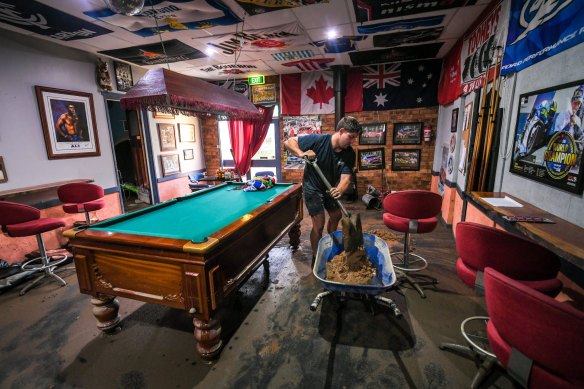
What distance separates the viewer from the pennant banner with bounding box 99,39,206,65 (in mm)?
4295

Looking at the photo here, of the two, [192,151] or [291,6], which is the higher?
[291,6]

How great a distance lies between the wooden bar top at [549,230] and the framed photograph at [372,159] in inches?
160

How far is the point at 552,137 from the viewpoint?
2.02 metres

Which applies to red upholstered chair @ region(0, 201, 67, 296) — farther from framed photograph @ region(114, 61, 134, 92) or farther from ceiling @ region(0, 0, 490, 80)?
framed photograph @ region(114, 61, 134, 92)

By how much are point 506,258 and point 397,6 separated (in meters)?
2.97

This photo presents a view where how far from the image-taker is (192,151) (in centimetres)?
716

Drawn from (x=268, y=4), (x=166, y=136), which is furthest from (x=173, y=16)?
(x=166, y=136)

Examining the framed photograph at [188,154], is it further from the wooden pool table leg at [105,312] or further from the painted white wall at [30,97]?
the wooden pool table leg at [105,312]

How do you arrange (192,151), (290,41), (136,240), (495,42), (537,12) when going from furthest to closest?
1. (192,151)
2. (290,41)
3. (495,42)
4. (537,12)
5. (136,240)

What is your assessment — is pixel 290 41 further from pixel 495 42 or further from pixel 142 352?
pixel 142 352

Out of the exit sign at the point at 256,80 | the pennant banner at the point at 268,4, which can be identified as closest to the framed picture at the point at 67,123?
the pennant banner at the point at 268,4

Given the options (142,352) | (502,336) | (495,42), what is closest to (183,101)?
(142,352)

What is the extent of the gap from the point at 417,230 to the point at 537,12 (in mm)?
2023

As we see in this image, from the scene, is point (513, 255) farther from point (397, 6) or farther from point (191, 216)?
point (397, 6)
